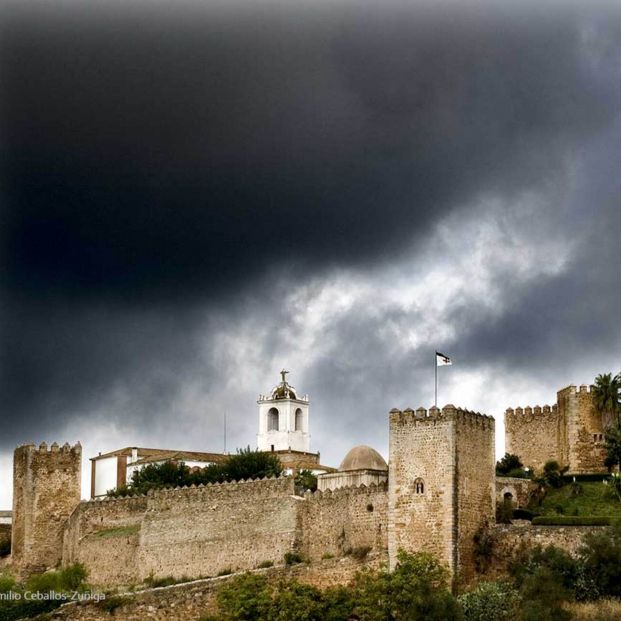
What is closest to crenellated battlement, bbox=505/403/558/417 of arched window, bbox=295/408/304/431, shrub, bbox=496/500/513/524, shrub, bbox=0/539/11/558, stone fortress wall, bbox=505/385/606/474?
stone fortress wall, bbox=505/385/606/474

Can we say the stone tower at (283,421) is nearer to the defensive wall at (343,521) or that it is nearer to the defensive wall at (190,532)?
the defensive wall at (190,532)

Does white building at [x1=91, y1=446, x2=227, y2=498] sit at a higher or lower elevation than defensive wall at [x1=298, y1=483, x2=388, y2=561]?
higher

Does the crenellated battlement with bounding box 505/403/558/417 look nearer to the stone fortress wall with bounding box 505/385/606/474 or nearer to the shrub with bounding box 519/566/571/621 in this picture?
the stone fortress wall with bounding box 505/385/606/474

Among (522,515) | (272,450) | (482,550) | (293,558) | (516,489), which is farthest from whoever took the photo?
(272,450)

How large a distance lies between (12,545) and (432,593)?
28.2 m

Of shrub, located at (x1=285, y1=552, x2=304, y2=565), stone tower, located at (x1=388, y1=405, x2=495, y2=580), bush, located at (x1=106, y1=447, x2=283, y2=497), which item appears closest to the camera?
stone tower, located at (x1=388, y1=405, x2=495, y2=580)

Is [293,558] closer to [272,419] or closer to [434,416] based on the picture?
[434,416]

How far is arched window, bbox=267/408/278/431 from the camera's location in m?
87.2

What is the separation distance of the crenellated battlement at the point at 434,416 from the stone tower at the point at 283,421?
157 ft

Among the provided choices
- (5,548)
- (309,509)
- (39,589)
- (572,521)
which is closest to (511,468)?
(309,509)

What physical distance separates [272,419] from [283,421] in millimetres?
1693

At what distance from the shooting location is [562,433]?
5097cm

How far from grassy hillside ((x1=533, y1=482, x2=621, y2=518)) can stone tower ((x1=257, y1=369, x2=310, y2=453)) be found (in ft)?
134

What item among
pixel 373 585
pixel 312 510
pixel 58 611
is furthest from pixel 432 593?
pixel 58 611
